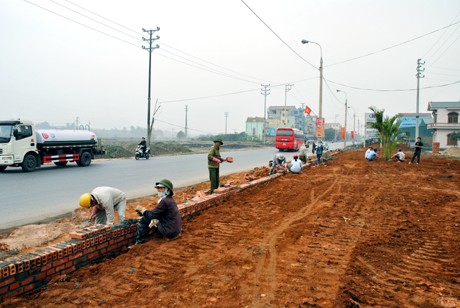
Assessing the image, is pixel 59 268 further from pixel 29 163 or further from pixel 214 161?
pixel 29 163

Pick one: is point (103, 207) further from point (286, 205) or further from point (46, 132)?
point (46, 132)

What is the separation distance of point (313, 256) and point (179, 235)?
2.15 meters

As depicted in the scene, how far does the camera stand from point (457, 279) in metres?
4.10

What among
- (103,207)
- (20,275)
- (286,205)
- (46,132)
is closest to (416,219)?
(286,205)

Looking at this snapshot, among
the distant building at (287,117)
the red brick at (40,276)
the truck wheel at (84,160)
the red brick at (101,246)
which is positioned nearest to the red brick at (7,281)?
the red brick at (40,276)

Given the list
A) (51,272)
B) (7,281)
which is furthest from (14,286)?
(51,272)

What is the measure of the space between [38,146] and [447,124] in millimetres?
44393

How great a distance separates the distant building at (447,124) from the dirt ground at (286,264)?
4138cm

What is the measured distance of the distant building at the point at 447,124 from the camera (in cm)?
4287

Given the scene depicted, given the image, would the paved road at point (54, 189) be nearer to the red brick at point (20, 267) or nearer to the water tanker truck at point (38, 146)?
the water tanker truck at point (38, 146)

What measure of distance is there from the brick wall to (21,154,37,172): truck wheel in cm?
1277

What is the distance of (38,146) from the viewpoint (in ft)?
54.6

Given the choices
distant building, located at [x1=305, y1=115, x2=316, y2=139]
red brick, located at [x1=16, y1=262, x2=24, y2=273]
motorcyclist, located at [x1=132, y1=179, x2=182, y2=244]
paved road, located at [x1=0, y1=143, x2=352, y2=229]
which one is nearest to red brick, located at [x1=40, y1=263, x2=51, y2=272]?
red brick, located at [x1=16, y1=262, x2=24, y2=273]

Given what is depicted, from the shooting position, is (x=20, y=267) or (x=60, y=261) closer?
(x=20, y=267)
